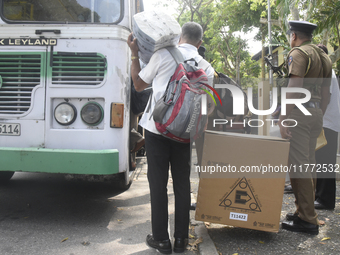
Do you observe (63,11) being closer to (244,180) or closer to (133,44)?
(133,44)

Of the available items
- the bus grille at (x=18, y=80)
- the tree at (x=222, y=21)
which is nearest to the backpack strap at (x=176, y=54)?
the bus grille at (x=18, y=80)

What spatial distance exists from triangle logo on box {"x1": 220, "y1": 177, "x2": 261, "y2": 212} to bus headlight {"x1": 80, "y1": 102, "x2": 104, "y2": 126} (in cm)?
145

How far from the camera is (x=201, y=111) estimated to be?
8.75ft

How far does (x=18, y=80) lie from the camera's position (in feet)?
11.4

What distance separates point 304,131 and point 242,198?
893 millimetres

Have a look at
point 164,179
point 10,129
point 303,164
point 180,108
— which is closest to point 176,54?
point 180,108

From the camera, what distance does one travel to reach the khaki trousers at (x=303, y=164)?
10.4 feet

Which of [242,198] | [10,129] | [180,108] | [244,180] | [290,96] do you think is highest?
[290,96]

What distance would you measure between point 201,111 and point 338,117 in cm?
226

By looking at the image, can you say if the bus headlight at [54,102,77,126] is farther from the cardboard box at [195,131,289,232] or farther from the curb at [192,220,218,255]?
the curb at [192,220,218,255]

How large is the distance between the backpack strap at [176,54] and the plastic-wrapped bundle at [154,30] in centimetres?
5

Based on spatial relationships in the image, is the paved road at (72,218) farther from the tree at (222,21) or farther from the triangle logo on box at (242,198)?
the tree at (222,21)

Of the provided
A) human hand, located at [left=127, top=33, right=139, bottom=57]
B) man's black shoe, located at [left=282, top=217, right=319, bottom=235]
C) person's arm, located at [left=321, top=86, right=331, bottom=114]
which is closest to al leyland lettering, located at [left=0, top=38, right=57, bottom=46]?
human hand, located at [left=127, top=33, right=139, bottom=57]

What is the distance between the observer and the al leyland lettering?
134 inches
